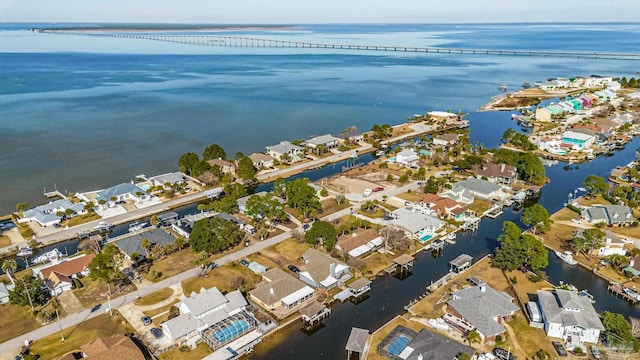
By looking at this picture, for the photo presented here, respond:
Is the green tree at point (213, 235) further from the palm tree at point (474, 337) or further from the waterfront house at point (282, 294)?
the palm tree at point (474, 337)

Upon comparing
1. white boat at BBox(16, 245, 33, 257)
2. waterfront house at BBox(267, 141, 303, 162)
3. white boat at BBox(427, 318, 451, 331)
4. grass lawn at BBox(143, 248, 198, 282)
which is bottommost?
white boat at BBox(427, 318, 451, 331)

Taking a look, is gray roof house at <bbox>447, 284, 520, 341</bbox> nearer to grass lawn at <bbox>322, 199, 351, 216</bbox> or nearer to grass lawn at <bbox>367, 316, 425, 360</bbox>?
grass lawn at <bbox>367, 316, 425, 360</bbox>

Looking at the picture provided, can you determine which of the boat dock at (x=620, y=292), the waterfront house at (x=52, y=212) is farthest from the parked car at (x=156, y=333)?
the boat dock at (x=620, y=292)

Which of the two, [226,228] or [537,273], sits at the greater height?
[226,228]

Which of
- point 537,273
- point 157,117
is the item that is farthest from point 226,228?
point 157,117

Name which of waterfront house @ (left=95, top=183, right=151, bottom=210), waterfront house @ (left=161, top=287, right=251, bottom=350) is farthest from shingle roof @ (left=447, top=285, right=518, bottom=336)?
waterfront house @ (left=95, top=183, right=151, bottom=210)

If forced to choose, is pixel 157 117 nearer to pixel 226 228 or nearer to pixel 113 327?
pixel 226 228
